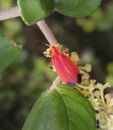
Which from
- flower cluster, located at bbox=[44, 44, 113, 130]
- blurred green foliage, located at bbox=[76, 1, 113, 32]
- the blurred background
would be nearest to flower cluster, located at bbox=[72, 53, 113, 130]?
flower cluster, located at bbox=[44, 44, 113, 130]

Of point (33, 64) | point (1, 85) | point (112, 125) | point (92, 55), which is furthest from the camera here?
point (92, 55)

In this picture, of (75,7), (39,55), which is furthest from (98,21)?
(75,7)

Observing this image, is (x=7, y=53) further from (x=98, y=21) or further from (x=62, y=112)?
(x=98, y=21)

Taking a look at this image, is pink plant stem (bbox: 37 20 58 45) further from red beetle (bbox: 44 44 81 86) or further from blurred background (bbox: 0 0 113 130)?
blurred background (bbox: 0 0 113 130)

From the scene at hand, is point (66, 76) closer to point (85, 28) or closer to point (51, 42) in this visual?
point (51, 42)

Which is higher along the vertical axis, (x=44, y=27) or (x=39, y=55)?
(x=39, y=55)

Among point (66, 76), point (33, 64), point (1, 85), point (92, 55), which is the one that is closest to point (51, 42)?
point (66, 76)

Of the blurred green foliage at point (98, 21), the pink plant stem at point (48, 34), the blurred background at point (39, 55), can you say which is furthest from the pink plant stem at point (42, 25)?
the blurred green foliage at point (98, 21)
